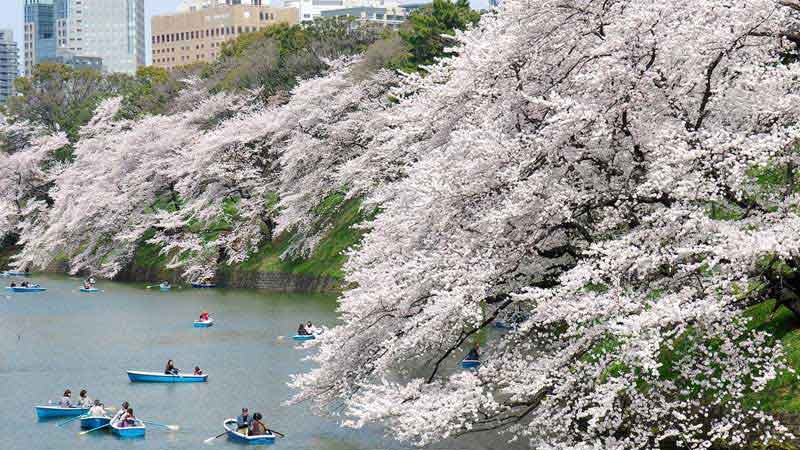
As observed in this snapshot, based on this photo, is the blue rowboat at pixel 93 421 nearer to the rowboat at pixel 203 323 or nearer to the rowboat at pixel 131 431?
the rowboat at pixel 131 431

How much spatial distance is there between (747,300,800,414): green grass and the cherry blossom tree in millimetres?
275

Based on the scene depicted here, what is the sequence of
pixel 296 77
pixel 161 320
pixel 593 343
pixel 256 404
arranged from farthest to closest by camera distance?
pixel 296 77, pixel 161 320, pixel 256 404, pixel 593 343

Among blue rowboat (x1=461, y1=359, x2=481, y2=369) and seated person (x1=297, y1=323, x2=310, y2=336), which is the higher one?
blue rowboat (x1=461, y1=359, x2=481, y2=369)

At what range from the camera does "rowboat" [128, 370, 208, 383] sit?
38.7m

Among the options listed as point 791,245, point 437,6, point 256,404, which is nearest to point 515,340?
point 791,245

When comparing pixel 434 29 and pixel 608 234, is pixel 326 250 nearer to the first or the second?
pixel 434 29

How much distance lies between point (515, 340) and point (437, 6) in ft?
121

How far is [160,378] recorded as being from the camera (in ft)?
128

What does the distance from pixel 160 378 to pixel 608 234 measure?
2025 cm

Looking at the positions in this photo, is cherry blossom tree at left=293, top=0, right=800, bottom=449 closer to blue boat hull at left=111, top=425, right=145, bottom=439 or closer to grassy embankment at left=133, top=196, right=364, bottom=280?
blue boat hull at left=111, top=425, right=145, bottom=439

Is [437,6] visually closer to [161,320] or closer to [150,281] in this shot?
[161,320]

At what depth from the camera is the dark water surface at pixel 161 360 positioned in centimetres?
3139

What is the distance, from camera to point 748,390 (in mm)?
21172

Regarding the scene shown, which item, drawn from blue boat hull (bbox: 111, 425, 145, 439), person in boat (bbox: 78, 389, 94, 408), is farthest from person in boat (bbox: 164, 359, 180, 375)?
blue boat hull (bbox: 111, 425, 145, 439)
